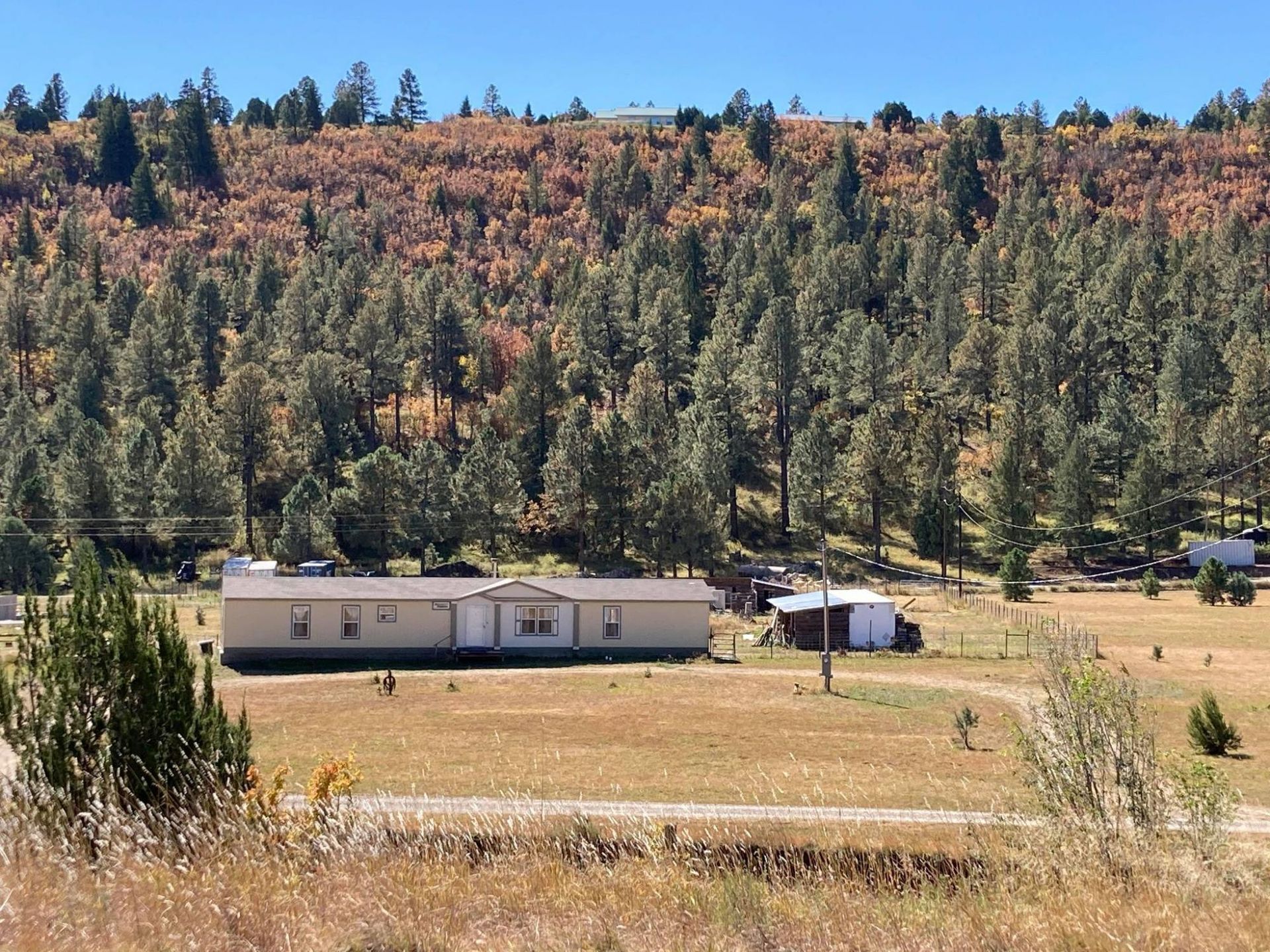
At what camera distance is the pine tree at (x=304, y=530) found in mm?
66000

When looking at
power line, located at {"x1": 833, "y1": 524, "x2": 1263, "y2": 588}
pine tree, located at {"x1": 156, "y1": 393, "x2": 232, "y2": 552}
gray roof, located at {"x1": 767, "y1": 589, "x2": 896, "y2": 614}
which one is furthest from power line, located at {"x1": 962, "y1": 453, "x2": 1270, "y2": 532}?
pine tree, located at {"x1": 156, "y1": 393, "x2": 232, "y2": 552}

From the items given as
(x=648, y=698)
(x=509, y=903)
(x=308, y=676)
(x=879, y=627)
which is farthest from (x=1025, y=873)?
(x=879, y=627)

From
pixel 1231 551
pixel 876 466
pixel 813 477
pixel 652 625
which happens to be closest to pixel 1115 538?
pixel 1231 551

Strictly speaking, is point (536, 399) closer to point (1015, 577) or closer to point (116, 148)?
point (1015, 577)

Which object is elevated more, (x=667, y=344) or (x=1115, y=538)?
(x=667, y=344)

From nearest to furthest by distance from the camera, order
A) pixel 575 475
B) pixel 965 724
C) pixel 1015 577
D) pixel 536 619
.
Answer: pixel 965 724 < pixel 536 619 < pixel 1015 577 < pixel 575 475

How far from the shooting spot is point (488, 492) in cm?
6906

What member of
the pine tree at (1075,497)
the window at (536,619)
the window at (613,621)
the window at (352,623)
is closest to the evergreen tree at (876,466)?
the pine tree at (1075,497)

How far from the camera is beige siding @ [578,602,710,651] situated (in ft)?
152

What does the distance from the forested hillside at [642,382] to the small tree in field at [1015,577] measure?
592 cm

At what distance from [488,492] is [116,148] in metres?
133

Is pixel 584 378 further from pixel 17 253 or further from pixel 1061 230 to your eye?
pixel 17 253

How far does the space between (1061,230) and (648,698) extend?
3897 inches

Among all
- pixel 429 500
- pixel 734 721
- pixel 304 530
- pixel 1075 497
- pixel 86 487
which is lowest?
pixel 734 721
